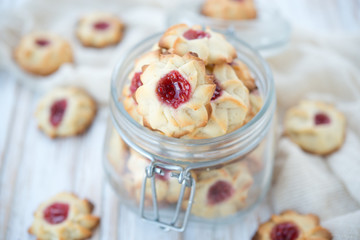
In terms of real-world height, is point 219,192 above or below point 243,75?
below

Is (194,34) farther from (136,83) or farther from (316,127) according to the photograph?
(316,127)

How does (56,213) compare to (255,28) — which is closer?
(56,213)

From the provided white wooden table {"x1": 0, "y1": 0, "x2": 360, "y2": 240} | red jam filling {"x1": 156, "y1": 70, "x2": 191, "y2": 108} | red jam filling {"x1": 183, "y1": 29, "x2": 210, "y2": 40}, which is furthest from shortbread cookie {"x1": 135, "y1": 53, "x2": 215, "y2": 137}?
white wooden table {"x1": 0, "y1": 0, "x2": 360, "y2": 240}

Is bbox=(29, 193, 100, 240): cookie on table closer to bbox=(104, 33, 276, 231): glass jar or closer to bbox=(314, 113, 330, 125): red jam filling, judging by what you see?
bbox=(104, 33, 276, 231): glass jar

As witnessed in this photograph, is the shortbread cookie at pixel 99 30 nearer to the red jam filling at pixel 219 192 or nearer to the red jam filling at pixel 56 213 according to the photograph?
the red jam filling at pixel 56 213

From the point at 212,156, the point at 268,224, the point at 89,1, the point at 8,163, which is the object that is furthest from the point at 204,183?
the point at 89,1

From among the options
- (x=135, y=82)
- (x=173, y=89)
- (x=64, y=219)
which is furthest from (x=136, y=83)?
(x=64, y=219)

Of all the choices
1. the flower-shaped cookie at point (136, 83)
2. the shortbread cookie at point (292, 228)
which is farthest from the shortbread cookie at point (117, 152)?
the shortbread cookie at point (292, 228)
